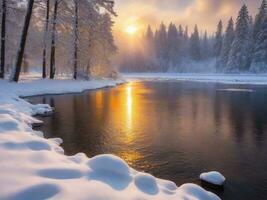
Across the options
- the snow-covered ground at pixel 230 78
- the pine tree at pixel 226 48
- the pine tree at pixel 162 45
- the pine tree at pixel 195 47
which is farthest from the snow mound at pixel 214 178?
the pine tree at pixel 162 45

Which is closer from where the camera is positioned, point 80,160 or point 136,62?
point 80,160

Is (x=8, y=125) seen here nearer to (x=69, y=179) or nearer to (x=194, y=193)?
(x=69, y=179)

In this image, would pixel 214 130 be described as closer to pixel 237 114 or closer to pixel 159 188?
pixel 237 114

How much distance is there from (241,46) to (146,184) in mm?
78847

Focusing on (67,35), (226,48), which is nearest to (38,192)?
(67,35)

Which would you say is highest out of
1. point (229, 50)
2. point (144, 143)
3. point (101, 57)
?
point (229, 50)

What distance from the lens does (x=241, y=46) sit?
3095 inches

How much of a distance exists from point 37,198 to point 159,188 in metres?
2.47

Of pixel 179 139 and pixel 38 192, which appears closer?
pixel 38 192

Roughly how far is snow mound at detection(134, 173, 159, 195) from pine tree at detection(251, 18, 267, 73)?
73.8 meters

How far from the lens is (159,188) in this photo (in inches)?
243

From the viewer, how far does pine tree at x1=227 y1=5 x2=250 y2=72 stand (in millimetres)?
77688

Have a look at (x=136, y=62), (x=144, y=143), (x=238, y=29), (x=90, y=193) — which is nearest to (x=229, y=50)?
(x=238, y=29)

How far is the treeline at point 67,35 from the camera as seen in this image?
105 feet
